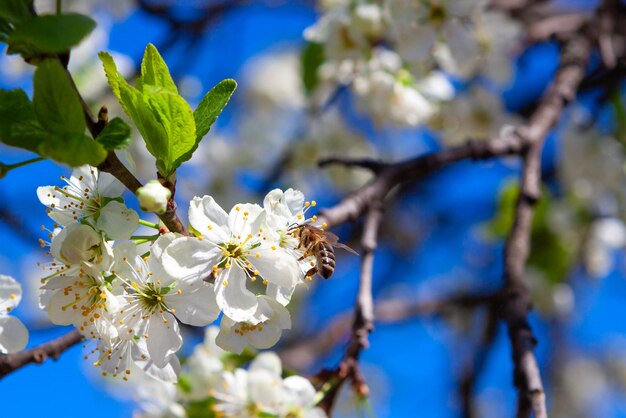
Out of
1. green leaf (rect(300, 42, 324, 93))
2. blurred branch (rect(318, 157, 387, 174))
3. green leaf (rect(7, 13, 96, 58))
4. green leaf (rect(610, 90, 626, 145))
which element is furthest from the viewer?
green leaf (rect(300, 42, 324, 93))

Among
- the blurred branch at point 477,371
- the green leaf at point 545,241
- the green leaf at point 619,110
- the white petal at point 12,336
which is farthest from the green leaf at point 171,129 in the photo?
the green leaf at point 545,241

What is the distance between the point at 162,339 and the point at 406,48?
4.15ft

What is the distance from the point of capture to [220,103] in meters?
0.99

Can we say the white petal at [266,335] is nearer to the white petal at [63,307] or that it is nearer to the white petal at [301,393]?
the white petal at [301,393]

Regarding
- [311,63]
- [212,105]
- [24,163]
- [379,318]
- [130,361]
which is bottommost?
[130,361]

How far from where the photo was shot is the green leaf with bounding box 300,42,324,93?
236cm

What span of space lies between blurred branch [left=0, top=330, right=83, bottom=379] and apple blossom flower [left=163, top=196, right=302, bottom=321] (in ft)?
1.28

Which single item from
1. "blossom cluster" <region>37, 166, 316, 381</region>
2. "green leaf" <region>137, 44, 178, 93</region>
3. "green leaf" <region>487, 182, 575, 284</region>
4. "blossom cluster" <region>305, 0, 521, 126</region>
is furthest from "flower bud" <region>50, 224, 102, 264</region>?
"green leaf" <region>487, 182, 575, 284</region>

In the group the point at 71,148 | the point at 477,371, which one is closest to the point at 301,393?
the point at 71,148

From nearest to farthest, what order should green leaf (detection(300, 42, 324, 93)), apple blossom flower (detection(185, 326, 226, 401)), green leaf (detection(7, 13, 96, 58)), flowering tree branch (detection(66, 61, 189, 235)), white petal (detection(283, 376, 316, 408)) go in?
green leaf (detection(7, 13, 96, 58)) < flowering tree branch (detection(66, 61, 189, 235)) < white petal (detection(283, 376, 316, 408)) < apple blossom flower (detection(185, 326, 226, 401)) < green leaf (detection(300, 42, 324, 93))

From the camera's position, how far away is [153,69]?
992mm

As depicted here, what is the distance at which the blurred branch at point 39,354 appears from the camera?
4.04 ft

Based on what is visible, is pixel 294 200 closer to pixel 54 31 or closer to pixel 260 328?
pixel 260 328

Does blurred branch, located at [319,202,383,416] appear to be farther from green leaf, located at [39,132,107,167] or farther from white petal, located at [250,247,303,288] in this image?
green leaf, located at [39,132,107,167]
